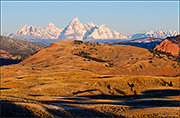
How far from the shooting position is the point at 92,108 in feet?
117

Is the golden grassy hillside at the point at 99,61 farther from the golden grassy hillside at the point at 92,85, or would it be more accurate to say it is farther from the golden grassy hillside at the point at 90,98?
the golden grassy hillside at the point at 90,98

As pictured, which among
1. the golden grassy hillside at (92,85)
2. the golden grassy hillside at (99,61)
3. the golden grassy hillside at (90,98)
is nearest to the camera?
the golden grassy hillside at (90,98)

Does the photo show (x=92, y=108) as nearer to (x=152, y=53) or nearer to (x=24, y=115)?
(x=24, y=115)

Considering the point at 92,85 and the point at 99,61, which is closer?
the point at 92,85

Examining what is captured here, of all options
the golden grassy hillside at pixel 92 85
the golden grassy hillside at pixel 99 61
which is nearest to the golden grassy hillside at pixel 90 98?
the golden grassy hillside at pixel 92 85

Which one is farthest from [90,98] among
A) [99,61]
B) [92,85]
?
[99,61]

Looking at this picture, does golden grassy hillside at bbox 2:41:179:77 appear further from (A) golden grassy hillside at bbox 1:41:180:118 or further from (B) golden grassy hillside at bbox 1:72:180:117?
(B) golden grassy hillside at bbox 1:72:180:117

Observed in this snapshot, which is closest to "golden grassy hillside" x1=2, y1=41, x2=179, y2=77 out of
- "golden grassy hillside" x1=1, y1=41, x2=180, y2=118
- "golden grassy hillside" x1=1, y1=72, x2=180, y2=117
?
"golden grassy hillside" x1=1, y1=41, x2=180, y2=118

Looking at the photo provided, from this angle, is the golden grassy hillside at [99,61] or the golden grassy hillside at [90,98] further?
the golden grassy hillside at [99,61]

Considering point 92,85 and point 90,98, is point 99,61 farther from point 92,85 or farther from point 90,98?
point 90,98

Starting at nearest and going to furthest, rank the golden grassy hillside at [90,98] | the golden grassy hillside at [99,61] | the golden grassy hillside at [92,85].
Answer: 1. the golden grassy hillside at [90,98]
2. the golden grassy hillside at [92,85]
3. the golden grassy hillside at [99,61]

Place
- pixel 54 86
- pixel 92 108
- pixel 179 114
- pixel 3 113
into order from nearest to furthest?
pixel 3 113, pixel 179 114, pixel 92 108, pixel 54 86

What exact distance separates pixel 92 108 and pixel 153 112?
8239mm

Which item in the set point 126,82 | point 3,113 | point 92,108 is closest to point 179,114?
point 92,108
